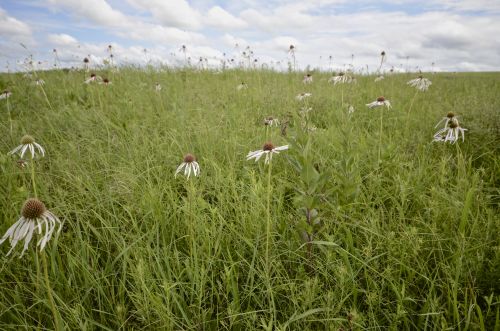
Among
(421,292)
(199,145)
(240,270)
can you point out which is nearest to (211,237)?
(240,270)

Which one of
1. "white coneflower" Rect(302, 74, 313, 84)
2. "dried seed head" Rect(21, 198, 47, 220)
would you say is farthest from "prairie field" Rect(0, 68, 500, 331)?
"white coneflower" Rect(302, 74, 313, 84)

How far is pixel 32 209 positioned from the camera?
95 cm

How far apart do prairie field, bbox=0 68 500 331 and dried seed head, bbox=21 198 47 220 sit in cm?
9

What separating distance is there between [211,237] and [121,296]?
0.49 metres

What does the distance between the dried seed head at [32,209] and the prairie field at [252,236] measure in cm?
9

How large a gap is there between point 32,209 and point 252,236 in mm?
1044

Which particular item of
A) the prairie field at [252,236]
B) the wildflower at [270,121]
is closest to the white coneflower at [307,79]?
the prairie field at [252,236]

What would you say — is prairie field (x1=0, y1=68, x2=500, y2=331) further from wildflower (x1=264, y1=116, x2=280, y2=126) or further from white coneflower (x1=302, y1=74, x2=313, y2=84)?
white coneflower (x1=302, y1=74, x2=313, y2=84)

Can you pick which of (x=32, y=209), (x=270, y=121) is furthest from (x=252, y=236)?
(x=270, y=121)

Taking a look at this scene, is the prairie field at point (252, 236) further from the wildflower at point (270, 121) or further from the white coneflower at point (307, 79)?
the white coneflower at point (307, 79)

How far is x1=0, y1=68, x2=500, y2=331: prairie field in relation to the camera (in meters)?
1.23

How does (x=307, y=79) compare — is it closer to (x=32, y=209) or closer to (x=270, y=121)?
(x=270, y=121)

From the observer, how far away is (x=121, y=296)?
1.29 m

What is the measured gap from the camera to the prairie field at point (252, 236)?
48.3 inches
